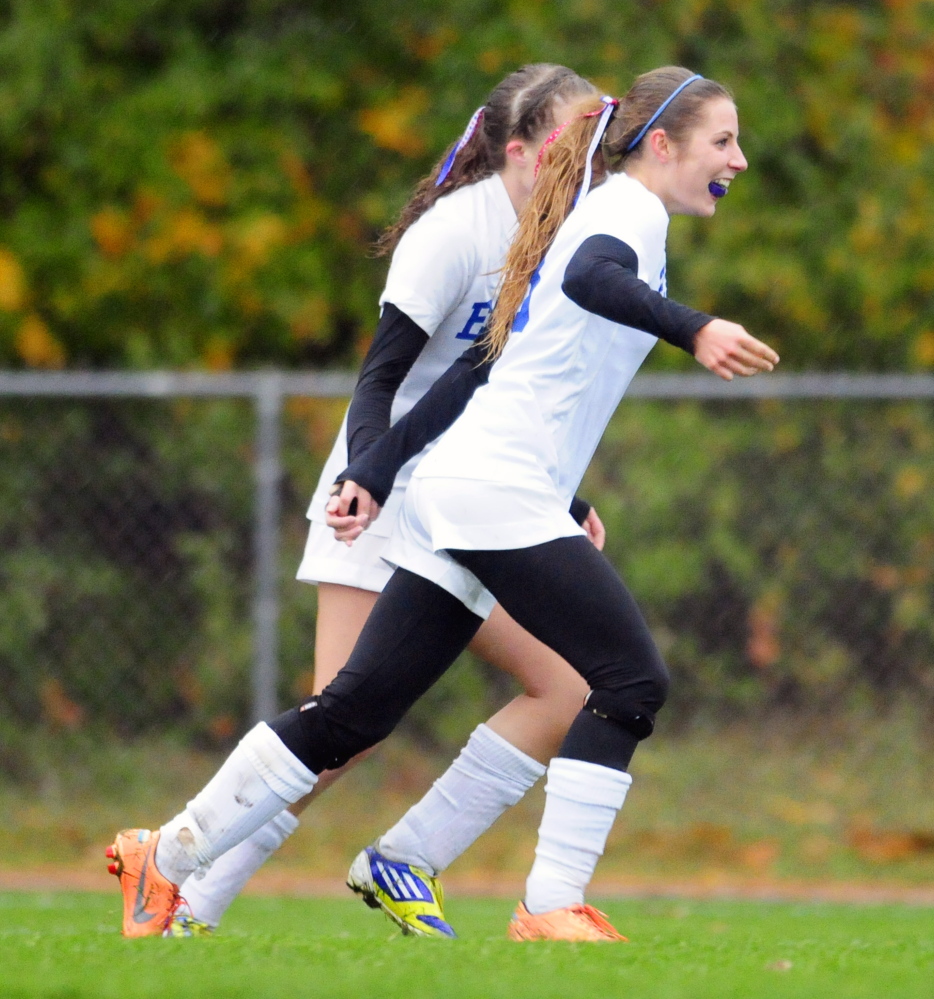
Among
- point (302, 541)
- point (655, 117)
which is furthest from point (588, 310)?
point (302, 541)

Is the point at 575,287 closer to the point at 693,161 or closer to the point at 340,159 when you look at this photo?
the point at 693,161

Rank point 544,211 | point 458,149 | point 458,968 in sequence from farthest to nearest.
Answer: point 458,149 < point 544,211 < point 458,968

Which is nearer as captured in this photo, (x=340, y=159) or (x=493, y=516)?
(x=493, y=516)

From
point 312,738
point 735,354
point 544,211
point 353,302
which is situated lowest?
point 312,738

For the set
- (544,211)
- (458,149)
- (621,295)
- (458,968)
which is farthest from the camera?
(458,149)

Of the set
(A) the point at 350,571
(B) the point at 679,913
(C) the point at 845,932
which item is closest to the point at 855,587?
(B) the point at 679,913

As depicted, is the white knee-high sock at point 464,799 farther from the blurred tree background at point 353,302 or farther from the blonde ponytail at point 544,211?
the blurred tree background at point 353,302

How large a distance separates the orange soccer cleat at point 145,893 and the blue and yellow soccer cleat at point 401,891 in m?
0.46

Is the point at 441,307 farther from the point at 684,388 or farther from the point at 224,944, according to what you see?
the point at 684,388

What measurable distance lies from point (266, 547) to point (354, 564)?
278 centimetres

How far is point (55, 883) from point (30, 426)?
1879 millimetres

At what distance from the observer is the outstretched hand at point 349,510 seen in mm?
3301

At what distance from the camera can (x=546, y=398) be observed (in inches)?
122

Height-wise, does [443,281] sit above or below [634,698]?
above
